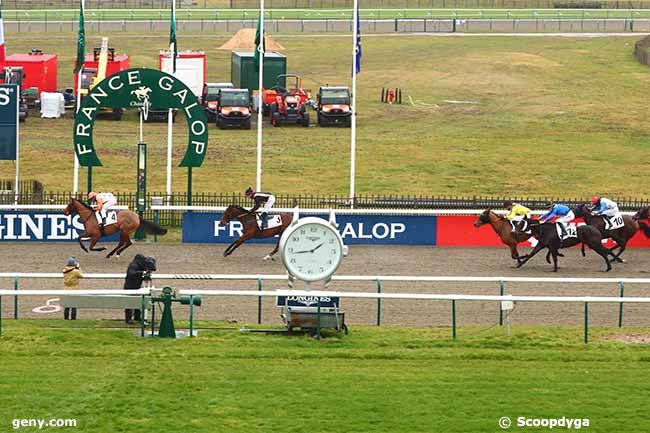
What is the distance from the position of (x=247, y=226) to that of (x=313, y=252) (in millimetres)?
9939

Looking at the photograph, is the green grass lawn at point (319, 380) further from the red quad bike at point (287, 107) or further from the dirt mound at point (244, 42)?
the dirt mound at point (244, 42)

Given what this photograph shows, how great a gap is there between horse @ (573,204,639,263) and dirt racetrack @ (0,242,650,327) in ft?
1.68

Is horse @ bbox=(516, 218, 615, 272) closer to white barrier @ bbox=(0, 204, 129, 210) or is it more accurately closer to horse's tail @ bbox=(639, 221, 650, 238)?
horse's tail @ bbox=(639, 221, 650, 238)

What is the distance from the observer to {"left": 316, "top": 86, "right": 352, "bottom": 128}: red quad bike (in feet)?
179

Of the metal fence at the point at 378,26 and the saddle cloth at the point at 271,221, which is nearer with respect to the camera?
the saddle cloth at the point at 271,221

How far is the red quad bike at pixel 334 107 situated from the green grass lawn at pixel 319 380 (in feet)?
102

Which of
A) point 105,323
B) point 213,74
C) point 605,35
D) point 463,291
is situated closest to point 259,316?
point 105,323

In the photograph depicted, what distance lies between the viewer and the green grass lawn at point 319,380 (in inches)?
741

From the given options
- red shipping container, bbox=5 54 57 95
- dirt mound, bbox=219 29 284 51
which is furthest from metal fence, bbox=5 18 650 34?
red shipping container, bbox=5 54 57 95

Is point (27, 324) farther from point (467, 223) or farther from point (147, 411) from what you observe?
point (467, 223)

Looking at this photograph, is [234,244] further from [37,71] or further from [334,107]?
[37,71]

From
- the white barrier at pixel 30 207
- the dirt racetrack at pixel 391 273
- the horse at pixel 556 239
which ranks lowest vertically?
the dirt racetrack at pixel 391 273

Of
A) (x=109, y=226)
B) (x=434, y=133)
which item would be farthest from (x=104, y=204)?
(x=434, y=133)

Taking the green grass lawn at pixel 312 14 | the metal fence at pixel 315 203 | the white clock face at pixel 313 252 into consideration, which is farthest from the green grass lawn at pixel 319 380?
the green grass lawn at pixel 312 14
